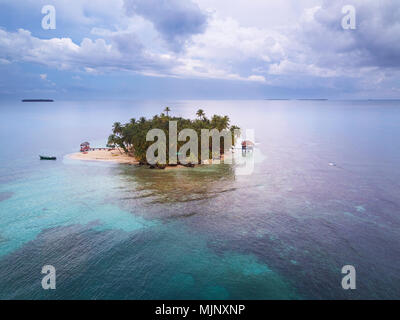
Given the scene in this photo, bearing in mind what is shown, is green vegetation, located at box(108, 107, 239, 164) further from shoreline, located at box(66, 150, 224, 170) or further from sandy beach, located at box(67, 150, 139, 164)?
sandy beach, located at box(67, 150, 139, 164)

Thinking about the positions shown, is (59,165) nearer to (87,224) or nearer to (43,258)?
(87,224)

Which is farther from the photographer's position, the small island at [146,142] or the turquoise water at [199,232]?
the small island at [146,142]

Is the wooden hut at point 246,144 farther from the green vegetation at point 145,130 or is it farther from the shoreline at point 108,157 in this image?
the shoreline at point 108,157

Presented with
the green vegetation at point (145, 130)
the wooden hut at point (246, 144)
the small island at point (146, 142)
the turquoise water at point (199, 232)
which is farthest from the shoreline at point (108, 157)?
the wooden hut at point (246, 144)

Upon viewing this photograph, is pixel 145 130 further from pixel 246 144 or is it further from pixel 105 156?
pixel 246 144

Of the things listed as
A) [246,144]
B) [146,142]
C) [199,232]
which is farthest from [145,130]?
[199,232]
